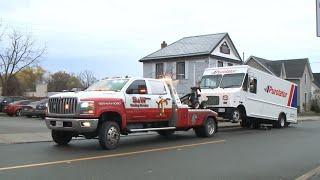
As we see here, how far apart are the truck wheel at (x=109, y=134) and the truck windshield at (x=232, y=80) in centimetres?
1068

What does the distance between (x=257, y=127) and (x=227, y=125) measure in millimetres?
1620

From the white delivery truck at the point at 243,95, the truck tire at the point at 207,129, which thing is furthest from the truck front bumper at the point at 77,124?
the white delivery truck at the point at 243,95

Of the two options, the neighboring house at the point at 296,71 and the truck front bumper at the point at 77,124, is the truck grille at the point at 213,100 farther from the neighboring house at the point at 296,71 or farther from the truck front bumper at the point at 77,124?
the neighboring house at the point at 296,71

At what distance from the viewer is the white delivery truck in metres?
23.9

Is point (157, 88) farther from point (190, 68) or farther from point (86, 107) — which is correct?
point (190, 68)

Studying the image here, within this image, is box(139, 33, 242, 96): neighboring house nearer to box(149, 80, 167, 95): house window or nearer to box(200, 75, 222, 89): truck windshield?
box(200, 75, 222, 89): truck windshield

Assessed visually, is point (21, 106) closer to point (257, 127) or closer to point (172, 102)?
point (257, 127)

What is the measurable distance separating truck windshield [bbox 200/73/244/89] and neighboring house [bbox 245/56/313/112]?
42.0 meters

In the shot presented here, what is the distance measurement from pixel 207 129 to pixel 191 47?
27.9 metres

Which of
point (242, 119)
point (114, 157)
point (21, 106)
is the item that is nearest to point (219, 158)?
point (114, 157)

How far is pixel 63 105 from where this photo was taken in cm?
1481

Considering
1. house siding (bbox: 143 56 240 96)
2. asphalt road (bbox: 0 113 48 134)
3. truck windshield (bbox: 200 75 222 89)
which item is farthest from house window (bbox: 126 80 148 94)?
house siding (bbox: 143 56 240 96)

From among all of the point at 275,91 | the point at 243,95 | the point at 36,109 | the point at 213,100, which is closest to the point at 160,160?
the point at 213,100

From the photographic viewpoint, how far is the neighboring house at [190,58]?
4525 cm
